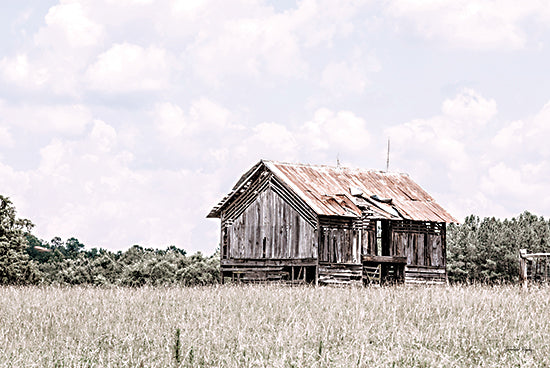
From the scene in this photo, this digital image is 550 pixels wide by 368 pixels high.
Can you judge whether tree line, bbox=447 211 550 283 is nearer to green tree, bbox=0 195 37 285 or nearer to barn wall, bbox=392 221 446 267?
barn wall, bbox=392 221 446 267

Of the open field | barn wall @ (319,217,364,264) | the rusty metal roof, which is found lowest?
the open field

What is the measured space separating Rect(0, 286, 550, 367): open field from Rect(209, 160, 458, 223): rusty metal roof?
46.2 ft

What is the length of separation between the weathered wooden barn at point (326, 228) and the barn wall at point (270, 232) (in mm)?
43

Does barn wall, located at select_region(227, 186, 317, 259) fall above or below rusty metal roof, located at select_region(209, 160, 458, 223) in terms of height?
below

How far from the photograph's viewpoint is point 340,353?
9922 mm

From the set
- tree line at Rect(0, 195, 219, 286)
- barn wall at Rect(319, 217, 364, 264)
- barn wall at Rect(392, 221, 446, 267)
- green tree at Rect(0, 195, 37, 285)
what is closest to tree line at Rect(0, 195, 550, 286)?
tree line at Rect(0, 195, 219, 286)

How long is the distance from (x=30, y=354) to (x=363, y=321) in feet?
18.3

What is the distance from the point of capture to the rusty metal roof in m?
30.7

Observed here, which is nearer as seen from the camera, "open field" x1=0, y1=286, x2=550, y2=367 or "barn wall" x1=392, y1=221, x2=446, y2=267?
"open field" x1=0, y1=286, x2=550, y2=367

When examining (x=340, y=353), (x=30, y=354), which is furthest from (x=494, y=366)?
(x=30, y=354)

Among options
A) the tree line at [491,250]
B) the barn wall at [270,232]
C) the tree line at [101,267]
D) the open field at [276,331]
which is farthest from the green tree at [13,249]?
the tree line at [491,250]

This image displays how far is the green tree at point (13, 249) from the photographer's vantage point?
3712cm

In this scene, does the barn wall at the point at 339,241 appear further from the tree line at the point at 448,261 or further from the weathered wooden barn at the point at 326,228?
the tree line at the point at 448,261

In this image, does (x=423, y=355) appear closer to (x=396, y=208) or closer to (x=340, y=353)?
(x=340, y=353)
